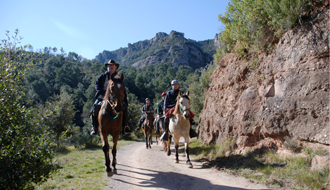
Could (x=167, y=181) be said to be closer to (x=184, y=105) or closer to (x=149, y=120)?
(x=184, y=105)

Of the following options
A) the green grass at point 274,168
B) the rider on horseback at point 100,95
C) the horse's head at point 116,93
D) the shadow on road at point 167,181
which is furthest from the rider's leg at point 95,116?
the green grass at point 274,168

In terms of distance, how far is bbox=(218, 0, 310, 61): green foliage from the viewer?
7.07 m

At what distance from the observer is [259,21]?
8.68m

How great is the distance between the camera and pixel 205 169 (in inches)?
303

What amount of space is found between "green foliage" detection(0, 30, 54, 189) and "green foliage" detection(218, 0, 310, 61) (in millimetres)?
8727

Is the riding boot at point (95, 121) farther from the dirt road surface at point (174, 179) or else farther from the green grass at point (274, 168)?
the green grass at point (274, 168)

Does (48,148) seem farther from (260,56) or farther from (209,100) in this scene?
(209,100)

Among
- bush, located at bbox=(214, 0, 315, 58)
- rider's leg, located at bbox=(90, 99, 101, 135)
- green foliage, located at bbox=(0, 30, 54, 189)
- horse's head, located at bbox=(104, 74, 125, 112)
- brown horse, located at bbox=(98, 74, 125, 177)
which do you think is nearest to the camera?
green foliage, located at bbox=(0, 30, 54, 189)

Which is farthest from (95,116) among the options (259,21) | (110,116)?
(259,21)

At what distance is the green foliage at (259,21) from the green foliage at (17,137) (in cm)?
873

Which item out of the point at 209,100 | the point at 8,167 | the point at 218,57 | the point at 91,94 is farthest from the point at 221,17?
the point at 91,94

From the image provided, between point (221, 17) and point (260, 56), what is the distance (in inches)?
172

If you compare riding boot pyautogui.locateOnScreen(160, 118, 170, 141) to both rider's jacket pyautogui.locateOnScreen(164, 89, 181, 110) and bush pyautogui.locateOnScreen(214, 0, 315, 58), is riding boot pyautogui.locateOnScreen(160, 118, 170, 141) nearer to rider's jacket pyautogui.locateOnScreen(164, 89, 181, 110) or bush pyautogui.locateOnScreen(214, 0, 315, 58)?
rider's jacket pyautogui.locateOnScreen(164, 89, 181, 110)

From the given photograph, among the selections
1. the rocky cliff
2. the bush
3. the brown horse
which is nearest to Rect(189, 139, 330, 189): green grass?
the rocky cliff
